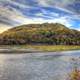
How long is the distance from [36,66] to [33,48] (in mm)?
645

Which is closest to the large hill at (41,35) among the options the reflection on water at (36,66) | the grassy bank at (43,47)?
the grassy bank at (43,47)

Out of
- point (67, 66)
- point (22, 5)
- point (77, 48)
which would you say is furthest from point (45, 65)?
point (22, 5)

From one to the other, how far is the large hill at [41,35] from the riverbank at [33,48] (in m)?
0.11

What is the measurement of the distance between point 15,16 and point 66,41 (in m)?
1.64

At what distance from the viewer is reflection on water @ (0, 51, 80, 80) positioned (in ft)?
27.7

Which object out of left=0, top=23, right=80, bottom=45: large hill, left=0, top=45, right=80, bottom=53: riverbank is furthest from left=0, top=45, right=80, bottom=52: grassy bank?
left=0, top=23, right=80, bottom=45: large hill

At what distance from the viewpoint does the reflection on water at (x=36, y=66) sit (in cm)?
844

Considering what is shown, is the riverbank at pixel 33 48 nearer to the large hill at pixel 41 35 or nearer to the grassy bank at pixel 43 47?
the grassy bank at pixel 43 47

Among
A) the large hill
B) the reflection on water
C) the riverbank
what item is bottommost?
the reflection on water

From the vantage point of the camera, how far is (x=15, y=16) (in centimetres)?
955

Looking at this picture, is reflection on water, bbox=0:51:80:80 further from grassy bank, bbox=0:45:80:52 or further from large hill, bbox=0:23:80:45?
large hill, bbox=0:23:80:45

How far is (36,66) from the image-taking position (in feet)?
29.3

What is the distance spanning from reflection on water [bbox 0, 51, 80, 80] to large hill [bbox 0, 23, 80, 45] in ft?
1.21

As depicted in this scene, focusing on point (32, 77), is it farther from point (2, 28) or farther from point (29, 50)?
point (2, 28)
